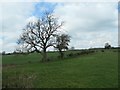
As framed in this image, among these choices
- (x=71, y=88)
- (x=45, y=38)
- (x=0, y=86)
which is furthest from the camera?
(x=45, y=38)

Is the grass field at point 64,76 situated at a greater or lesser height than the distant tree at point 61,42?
lesser

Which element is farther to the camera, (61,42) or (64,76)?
(61,42)

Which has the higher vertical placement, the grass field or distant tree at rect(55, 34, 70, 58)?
distant tree at rect(55, 34, 70, 58)

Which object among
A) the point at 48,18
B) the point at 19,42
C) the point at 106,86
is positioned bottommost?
the point at 106,86

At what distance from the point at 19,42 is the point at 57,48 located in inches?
381

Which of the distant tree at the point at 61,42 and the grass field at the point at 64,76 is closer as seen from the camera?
the grass field at the point at 64,76

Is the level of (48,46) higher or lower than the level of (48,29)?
lower

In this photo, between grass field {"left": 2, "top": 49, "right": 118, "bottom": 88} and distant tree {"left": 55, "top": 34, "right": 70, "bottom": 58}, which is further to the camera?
distant tree {"left": 55, "top": 34, "right": 70, "bottom": 58}

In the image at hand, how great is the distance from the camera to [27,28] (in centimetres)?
6475

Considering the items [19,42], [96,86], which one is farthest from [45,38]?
[96,86]

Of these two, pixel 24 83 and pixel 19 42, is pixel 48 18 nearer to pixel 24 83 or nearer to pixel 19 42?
pixel 19 42

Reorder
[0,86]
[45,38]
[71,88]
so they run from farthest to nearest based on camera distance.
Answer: [45,38] < [71,88] < [0,86]

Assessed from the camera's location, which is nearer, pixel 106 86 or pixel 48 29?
pixel 106 86

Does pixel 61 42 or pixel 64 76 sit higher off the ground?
pixel 61 42
